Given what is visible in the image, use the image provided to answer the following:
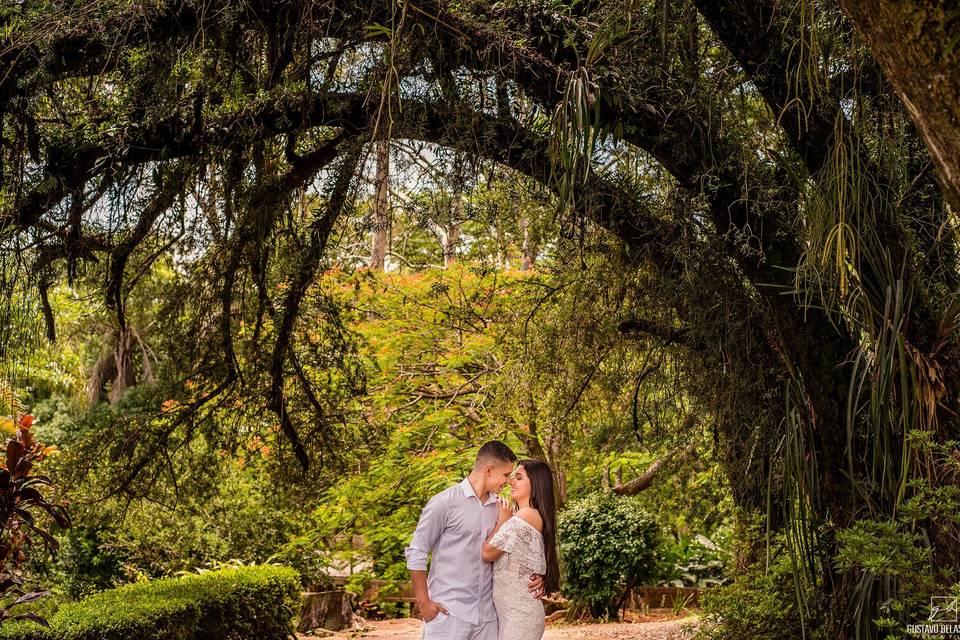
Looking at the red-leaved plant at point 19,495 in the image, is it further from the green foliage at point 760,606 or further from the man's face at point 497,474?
the green foliage at point 760,606

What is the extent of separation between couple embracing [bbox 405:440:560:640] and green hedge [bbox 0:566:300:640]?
3.18 metres

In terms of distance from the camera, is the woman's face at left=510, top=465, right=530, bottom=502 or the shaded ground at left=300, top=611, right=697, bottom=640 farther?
the shaded ground at left=300, top=611, right=697, bottom=640

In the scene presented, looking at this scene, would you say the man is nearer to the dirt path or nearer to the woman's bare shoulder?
the woman's bare shoulder

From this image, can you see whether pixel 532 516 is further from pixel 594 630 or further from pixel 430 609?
pixel 594 630

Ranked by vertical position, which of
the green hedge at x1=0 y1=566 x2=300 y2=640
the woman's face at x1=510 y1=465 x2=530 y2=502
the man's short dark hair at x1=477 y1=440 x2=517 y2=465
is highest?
the man's short dark hair at x1=477 y1=440 x2=517 y2=465

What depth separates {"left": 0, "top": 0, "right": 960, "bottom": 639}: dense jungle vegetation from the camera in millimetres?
3695

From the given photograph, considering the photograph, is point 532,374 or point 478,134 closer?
point 478,134

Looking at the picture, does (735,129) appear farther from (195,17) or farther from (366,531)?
(366,531)


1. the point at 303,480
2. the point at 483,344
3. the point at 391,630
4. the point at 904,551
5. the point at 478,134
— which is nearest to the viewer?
the point at 904,551

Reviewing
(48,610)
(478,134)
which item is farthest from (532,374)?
(48,610)

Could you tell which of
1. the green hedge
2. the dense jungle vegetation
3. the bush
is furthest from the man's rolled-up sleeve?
the bush

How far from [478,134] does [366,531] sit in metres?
8.15

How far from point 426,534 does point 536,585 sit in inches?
23.1

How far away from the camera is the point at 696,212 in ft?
16.6
